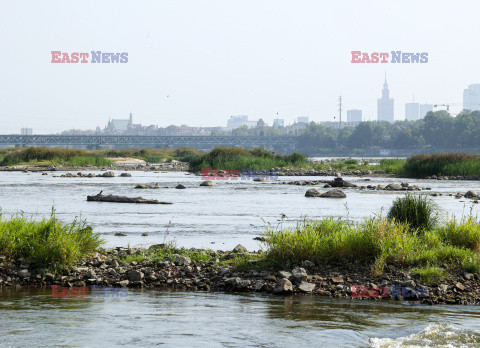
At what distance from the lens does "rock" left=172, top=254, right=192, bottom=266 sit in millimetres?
12570

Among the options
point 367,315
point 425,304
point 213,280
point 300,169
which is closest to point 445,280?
point 425,304

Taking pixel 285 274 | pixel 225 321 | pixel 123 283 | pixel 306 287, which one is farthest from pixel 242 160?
pixel 225 321

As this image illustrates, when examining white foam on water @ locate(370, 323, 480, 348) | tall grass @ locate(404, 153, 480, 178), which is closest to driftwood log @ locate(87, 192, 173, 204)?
white foam on water @ locate(370, 323, 480, 348)

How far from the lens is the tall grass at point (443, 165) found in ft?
193

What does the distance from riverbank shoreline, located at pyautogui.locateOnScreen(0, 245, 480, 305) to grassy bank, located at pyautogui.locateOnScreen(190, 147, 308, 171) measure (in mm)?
53733

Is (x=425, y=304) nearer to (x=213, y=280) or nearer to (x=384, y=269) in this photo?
(x=384, y=269)

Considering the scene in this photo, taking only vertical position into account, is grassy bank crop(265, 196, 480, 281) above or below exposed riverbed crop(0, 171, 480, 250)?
above

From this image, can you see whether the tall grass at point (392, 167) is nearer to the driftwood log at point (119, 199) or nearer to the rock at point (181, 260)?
the driftwood log at point (119, 199)

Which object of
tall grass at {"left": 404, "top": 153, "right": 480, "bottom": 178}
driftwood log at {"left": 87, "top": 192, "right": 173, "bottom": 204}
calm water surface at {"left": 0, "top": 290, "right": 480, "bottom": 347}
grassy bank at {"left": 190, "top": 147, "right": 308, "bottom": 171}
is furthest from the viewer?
grassy bank at {"left": 190, "top": 147, "right": 308, "bottom": 171}

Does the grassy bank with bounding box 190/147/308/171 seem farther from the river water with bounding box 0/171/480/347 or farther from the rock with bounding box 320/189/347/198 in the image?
the river water with bounding box 0/171/480/347

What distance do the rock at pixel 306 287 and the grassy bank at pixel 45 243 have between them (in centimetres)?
437

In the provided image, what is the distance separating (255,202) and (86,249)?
19.6 meters

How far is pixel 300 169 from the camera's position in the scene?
70812 mm

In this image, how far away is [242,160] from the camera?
6756cm
